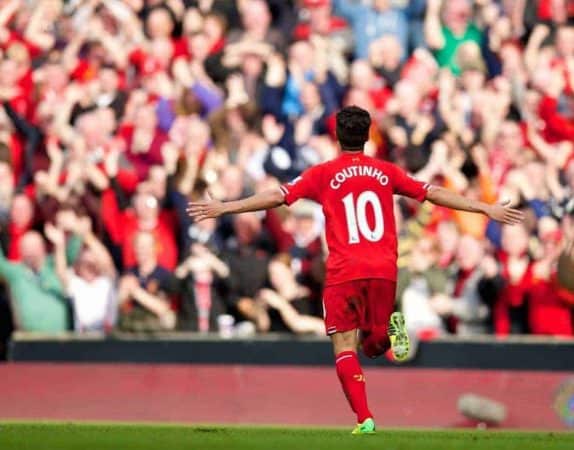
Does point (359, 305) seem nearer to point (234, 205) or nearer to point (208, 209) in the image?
point (234, 205)

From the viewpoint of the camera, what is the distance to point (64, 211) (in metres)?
19.6

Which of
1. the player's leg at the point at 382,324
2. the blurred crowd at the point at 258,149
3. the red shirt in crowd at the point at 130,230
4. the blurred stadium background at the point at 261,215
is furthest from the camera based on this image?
the red shirt in crowd at the point at 130,230

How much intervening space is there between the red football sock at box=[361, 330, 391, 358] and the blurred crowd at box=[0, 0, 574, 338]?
3.51 m

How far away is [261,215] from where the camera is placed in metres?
19.2

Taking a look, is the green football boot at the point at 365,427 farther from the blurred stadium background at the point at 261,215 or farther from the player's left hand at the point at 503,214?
the blurred stadium background at the point at 261,215

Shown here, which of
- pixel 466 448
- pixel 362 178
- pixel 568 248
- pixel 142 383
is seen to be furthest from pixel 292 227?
pixel 466 448

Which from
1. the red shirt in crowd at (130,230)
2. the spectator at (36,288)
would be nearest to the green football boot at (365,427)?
the red shirt in crowd at (130,230)

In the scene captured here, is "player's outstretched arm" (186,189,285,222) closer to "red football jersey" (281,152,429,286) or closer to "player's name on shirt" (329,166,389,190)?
"red football jersey" (281,152,429,286)

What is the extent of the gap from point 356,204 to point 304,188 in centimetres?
38

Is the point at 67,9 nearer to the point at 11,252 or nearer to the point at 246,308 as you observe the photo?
the point at 11,252

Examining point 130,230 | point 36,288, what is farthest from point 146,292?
point 36,288

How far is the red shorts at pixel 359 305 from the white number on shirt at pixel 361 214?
315mm

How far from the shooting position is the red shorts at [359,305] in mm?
12930

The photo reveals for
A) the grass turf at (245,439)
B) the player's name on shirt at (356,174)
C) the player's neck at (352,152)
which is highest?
the player's neck at (352,152)
